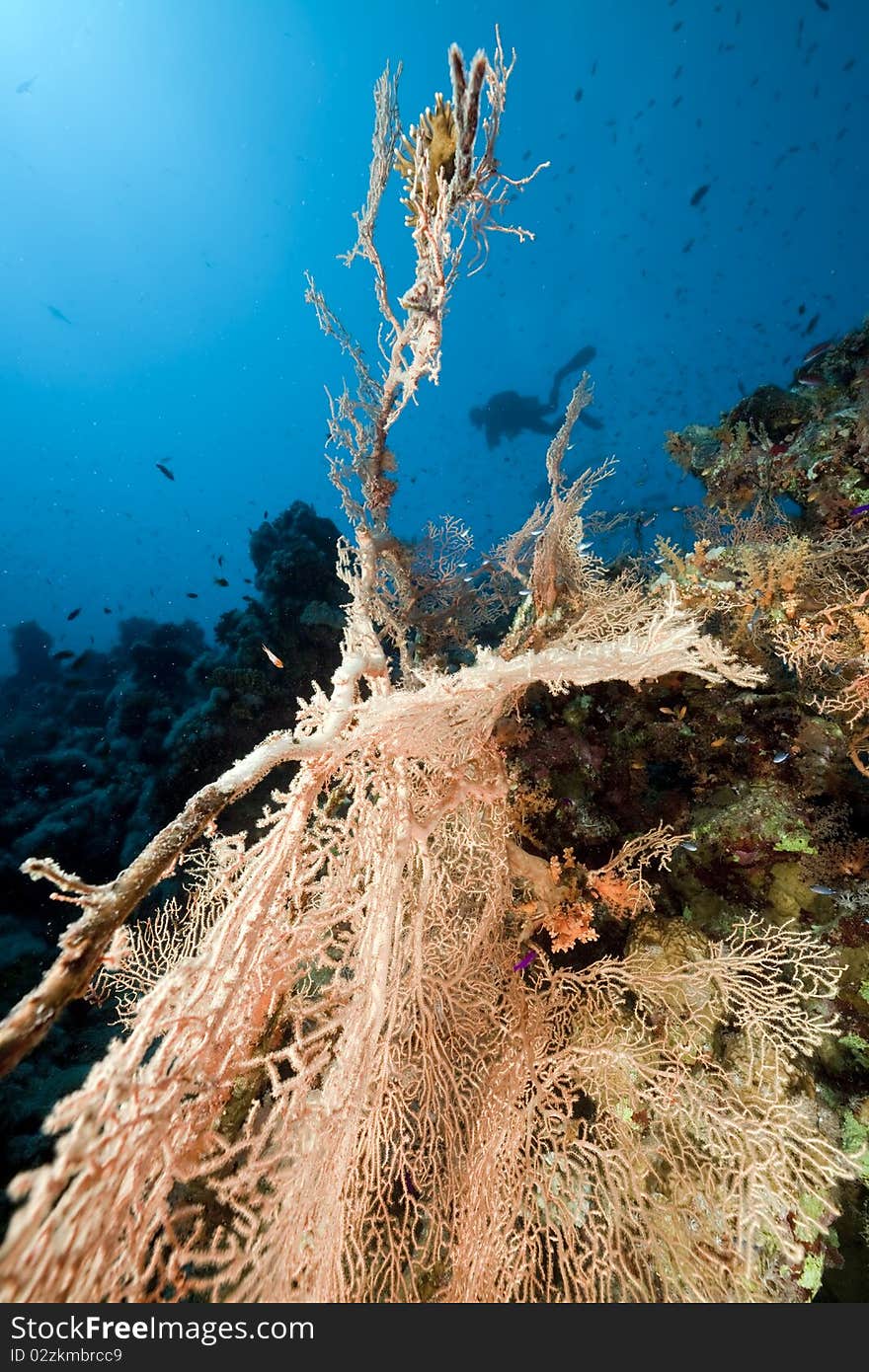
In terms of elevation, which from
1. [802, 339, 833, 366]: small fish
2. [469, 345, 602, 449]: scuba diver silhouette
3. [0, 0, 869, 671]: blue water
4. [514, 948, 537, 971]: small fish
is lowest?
[514, 948, 537, 971]: small fish

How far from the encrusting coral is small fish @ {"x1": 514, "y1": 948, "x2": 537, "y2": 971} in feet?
0.06

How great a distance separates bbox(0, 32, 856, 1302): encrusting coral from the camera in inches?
59.1

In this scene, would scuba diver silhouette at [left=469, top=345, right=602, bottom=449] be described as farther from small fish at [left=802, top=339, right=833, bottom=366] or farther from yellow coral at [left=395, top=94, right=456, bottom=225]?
yellow coral at [left=395, top=94, right=456, bottom=225]

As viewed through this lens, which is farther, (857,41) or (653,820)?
(857,41)

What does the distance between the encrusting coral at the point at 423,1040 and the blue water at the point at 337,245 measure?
22.0 m

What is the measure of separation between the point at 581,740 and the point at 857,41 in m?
57.5

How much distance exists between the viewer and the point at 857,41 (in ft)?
110

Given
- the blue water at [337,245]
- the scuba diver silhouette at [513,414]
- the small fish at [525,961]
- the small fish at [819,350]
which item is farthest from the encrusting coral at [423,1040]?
the scuba diver silhouette at [513,414]

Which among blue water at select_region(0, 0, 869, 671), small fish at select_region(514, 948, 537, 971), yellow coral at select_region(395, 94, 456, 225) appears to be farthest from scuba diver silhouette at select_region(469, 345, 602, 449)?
small fish at select_region(514, 948, 537, 971)

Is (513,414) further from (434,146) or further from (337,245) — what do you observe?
(434,146)

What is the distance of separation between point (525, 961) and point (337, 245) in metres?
83.6

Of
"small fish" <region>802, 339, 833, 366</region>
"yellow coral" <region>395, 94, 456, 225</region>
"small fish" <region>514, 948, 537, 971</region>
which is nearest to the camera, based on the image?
"yellow coral" <region>395, 94, 456, 225</region>

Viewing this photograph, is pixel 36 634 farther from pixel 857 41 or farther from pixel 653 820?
pixel 857 41
